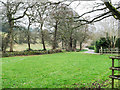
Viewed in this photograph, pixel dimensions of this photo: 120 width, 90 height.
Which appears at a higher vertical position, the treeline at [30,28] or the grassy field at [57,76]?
the treeline at [30,28]

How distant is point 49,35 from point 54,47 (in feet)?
8.60

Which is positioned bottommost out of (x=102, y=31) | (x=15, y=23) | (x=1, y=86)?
(x=1, y=86)

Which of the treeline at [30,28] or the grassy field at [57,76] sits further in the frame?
the treeline at [30,28]

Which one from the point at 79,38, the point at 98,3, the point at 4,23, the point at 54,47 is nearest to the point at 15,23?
the point at 4,23

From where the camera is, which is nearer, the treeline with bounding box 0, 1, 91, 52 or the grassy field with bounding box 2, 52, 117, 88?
the grassy field with bounding box 2, 52, 117, 88

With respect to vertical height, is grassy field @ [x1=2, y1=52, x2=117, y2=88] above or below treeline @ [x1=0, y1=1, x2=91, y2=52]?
below

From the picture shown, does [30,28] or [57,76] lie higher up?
[30,28]

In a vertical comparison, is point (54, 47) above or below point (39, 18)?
below

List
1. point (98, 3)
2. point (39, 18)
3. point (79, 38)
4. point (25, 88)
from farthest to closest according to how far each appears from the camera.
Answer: point (79, 38) < point (39, 18) < point (98, 3) < point (25, 88)

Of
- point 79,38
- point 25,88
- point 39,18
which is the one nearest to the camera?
point 25,88

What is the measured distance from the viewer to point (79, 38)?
94.8 feet

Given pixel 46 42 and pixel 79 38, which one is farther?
pixel 79 38

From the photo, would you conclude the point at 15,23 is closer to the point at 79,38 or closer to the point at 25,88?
A: the point at 79,38

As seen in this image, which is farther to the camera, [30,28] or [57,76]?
[30,28]
